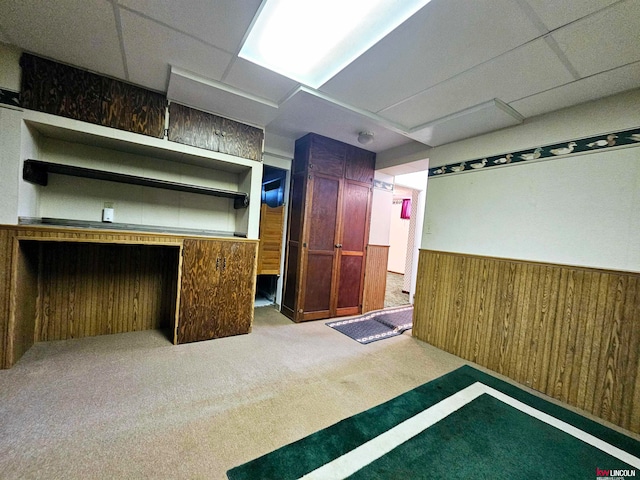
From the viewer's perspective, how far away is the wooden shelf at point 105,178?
6.86 ft

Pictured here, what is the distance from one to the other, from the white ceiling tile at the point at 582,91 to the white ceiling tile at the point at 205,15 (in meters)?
2.27

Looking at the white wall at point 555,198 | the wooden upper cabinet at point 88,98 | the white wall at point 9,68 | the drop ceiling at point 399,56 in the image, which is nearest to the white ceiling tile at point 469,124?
the drop ceiling at point 399,56

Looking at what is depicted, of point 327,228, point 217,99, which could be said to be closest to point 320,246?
point 327,228

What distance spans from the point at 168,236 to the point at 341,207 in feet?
7.29

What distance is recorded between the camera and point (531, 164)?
2365 mm

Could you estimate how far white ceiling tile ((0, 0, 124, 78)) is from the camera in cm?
152

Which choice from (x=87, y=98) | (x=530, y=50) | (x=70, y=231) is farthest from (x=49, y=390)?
(x=530, y=50)

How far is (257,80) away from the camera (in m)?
2.16

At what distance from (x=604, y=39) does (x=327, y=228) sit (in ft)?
9.26

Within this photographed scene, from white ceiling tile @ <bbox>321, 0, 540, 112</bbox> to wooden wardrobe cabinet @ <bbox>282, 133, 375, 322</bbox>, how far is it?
4.32ft

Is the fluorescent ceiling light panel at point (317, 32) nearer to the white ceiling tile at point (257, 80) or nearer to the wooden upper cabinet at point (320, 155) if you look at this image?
the white ceiling tile at point (257, 80)

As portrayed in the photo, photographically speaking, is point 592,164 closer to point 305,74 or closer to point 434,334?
point 434,334

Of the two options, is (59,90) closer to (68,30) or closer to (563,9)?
(68,30)

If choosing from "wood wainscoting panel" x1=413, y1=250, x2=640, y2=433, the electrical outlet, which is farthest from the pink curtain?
the electrical outlet
